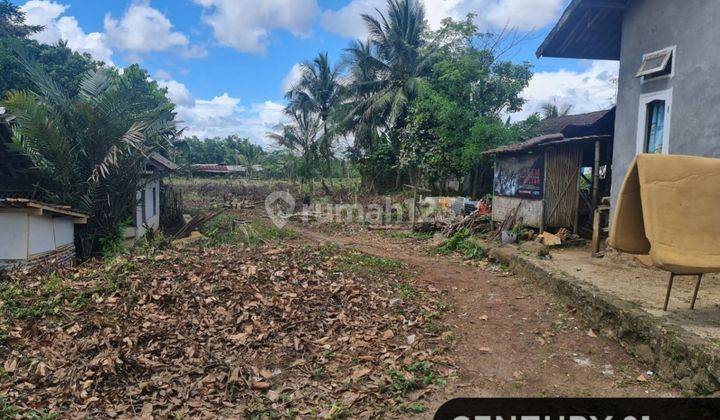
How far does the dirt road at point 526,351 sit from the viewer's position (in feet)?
13.0

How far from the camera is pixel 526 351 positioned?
4.77 m

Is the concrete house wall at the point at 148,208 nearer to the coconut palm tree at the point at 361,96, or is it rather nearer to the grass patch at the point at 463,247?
the grass patch at the point at 463,247

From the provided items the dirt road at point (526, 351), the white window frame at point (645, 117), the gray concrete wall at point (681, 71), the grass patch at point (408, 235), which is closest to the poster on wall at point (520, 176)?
the grass patch at point (408, 235)

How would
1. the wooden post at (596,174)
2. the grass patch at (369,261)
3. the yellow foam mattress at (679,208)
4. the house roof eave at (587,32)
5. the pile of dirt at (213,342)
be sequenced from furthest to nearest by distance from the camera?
1. the wooden post at (596,174)
2. the grass patch at (369,261)
3. the house roof eave at (587,32)
4. the yellow foam mattress at (679,208)
5. the pile of dirt at (213,342)

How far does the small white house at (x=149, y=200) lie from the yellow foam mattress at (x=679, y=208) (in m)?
10.6

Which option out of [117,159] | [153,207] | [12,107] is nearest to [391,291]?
[117,159]

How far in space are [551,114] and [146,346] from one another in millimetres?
32807

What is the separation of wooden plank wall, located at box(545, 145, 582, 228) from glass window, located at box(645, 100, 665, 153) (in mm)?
3053

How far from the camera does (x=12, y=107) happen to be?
8250 mm

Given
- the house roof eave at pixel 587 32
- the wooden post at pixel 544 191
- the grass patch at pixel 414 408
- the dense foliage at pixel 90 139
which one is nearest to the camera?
the grass patch at pixel 414 408

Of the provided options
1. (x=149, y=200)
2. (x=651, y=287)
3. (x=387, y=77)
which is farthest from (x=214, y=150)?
(x=651, y=287)

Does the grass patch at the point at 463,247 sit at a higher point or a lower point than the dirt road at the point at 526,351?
higher

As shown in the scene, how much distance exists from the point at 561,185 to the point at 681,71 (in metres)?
4.16

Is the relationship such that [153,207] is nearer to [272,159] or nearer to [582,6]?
[582,6]
